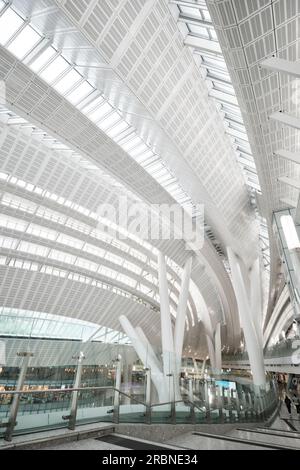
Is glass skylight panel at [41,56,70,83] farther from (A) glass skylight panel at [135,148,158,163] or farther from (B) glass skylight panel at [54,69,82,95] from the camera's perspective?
(A) glass skylight panel at [135,148,158,163]

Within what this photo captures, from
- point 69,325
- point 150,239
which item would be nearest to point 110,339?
point 69,325

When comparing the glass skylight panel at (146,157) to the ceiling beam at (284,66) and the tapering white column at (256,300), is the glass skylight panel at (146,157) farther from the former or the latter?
the tapering white column at (256,300)

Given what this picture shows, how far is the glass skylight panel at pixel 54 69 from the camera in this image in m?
9.95

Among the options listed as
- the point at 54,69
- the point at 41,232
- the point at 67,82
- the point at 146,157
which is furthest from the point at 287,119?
the point at 41,232

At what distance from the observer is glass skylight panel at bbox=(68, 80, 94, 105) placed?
11.1 m

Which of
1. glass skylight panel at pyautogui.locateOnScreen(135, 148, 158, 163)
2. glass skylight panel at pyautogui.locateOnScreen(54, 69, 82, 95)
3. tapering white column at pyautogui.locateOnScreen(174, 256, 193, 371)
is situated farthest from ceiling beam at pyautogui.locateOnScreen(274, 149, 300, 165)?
tapering white column at pyautogui.locateOnScreen(174, 256, 193, 371)

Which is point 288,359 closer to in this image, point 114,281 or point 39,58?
point 114,281

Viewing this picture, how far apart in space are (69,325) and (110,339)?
6.07 meters

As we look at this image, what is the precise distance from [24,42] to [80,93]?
2659mm

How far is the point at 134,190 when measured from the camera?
685 inches

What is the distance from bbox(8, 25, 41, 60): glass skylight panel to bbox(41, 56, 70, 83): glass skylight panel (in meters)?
0.85

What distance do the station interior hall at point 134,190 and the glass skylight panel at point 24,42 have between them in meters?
0.04

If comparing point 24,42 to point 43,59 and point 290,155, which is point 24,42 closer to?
point 43,59

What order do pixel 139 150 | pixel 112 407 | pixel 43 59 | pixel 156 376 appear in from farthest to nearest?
pixel 139 150, pixel 43 59, pixel 156 376, pixel 112 407
